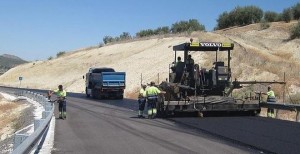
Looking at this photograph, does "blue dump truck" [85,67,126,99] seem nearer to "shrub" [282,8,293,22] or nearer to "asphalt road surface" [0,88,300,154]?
"asphalt road surface" [0,88,300,154]

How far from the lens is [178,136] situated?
48.6 ft

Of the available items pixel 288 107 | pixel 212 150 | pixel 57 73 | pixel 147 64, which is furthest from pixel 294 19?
pixel 212 150

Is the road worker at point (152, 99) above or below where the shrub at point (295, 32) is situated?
below

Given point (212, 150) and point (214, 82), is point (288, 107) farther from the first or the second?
point (212, 150)

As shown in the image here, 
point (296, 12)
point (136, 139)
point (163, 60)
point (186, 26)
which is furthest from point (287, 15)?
point (136, 139)

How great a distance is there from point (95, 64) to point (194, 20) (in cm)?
3551

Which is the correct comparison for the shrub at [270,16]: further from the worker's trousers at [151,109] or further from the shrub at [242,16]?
the worker's trousers at [151,109]

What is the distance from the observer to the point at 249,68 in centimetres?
4906

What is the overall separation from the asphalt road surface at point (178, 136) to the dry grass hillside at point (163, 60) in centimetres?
2186

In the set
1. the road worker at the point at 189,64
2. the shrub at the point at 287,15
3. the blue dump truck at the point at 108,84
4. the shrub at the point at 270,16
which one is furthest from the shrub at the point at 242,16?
the road worker at the point at 189,64

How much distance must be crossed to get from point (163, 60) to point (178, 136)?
53.0m

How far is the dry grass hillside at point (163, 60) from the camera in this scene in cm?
4875

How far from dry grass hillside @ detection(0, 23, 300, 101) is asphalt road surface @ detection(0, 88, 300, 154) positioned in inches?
861

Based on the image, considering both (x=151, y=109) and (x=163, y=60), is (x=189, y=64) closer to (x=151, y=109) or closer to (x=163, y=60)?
(x=151, y=109)
